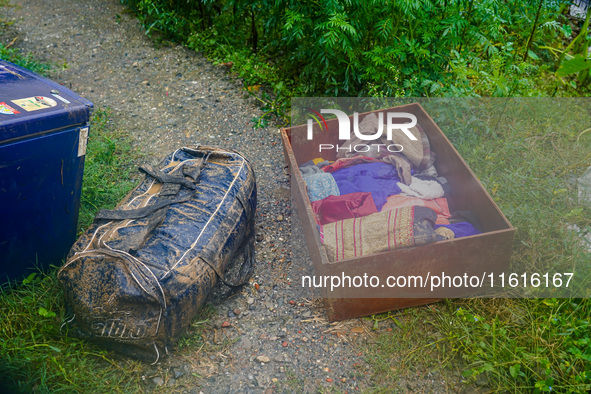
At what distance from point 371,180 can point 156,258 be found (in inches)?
63.8

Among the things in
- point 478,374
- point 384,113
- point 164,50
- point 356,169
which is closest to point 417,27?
point 384,113

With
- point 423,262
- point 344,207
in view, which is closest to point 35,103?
point 344,207

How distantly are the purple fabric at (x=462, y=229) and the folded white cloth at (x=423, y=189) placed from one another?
37 cm

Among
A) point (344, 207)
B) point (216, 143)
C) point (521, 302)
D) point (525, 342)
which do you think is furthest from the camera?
point (216, 143)

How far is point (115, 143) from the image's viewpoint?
4070mm

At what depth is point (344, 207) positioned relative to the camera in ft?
9.66

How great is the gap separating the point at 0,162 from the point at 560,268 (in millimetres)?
3389

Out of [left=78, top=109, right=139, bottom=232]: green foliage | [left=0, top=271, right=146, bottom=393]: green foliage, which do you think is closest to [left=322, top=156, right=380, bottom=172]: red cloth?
[left=78, top=109, right=139, bottom=232]: green foliage

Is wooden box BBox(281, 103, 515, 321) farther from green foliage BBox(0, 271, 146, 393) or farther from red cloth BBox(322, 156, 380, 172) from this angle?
green foliage BBox(0, 271, 146, 393)

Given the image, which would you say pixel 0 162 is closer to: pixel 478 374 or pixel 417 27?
pixel 478 374

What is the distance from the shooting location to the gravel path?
251 cm

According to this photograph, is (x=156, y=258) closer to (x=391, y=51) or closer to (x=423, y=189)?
(x=423, y=189)

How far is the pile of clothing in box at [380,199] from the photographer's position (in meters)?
2.59

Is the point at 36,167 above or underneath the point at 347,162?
above
